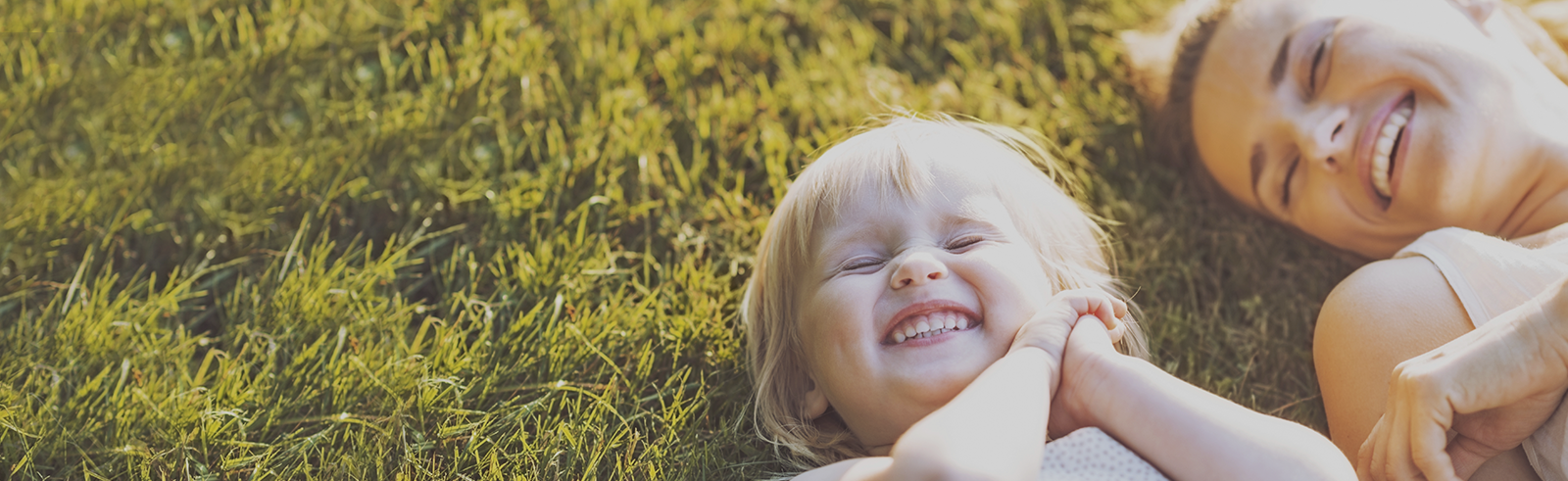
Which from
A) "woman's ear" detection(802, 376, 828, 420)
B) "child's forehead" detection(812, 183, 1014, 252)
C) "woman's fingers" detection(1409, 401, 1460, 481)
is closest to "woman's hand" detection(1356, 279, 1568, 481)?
"woman's fingers" detection(1409, 401, 1460, 481)

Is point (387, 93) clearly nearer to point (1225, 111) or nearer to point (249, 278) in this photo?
point (249, 278)

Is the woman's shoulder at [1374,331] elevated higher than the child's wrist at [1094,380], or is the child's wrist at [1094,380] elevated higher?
the child's wrist at [1094,380]

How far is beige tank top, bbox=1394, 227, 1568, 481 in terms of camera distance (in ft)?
6.66

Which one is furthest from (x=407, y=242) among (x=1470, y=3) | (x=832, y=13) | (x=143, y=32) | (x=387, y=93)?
A: (x=1470, y=3)

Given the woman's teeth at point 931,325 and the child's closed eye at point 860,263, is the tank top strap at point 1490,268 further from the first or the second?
the child's closed eye at point 860,263

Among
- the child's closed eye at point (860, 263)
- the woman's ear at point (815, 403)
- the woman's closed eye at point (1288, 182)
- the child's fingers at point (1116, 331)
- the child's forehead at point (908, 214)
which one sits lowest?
the woman's ear at point (815, 403)

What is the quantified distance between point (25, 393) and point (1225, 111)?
3.60 metres

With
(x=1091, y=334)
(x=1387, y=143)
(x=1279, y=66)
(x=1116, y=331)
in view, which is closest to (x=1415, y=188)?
(x=1387, y=143)

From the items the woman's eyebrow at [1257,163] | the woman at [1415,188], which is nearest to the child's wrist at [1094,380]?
the woman at [1415,188]

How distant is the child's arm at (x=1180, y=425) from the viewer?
1797 mm

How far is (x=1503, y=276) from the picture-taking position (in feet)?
7.28

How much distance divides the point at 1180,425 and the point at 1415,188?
132cm

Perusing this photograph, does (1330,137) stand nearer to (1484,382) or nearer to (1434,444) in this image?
(1484,382)

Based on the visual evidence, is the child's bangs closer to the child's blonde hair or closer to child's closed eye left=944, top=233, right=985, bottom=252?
the child's blonde hair
